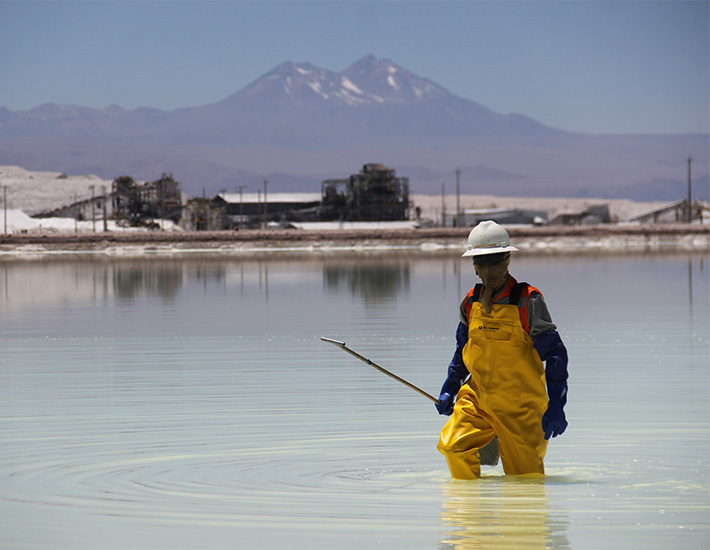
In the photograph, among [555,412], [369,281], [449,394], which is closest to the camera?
[555,412]

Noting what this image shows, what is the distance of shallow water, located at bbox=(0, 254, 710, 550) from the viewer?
207 inches

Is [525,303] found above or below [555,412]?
above

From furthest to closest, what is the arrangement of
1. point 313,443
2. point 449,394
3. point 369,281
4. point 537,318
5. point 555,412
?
point 369,281 → point 313,443 → point 449,394 → point 555,412 → point 537,318

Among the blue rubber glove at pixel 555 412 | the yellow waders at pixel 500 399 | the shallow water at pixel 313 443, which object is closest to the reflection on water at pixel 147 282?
the shallow water at pixel 313 443

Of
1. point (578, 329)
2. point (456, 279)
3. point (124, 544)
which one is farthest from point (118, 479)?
point (456, 279)

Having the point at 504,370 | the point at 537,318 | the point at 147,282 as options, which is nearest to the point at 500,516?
the point at 504,370

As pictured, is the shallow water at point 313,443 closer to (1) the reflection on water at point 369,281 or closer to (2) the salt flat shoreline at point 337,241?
(1) the reflection on water at point 369,281

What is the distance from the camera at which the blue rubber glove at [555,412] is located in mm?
5414

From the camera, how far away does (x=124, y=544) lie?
5020 millimetres

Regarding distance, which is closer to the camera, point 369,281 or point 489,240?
A: point 489,240

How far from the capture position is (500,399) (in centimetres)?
553

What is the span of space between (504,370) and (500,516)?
2.35 ft

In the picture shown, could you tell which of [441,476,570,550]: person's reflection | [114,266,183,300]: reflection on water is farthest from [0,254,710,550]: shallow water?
[114,266,183,300]: reflection on water

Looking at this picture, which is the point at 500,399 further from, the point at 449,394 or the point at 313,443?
the point at 313,443
